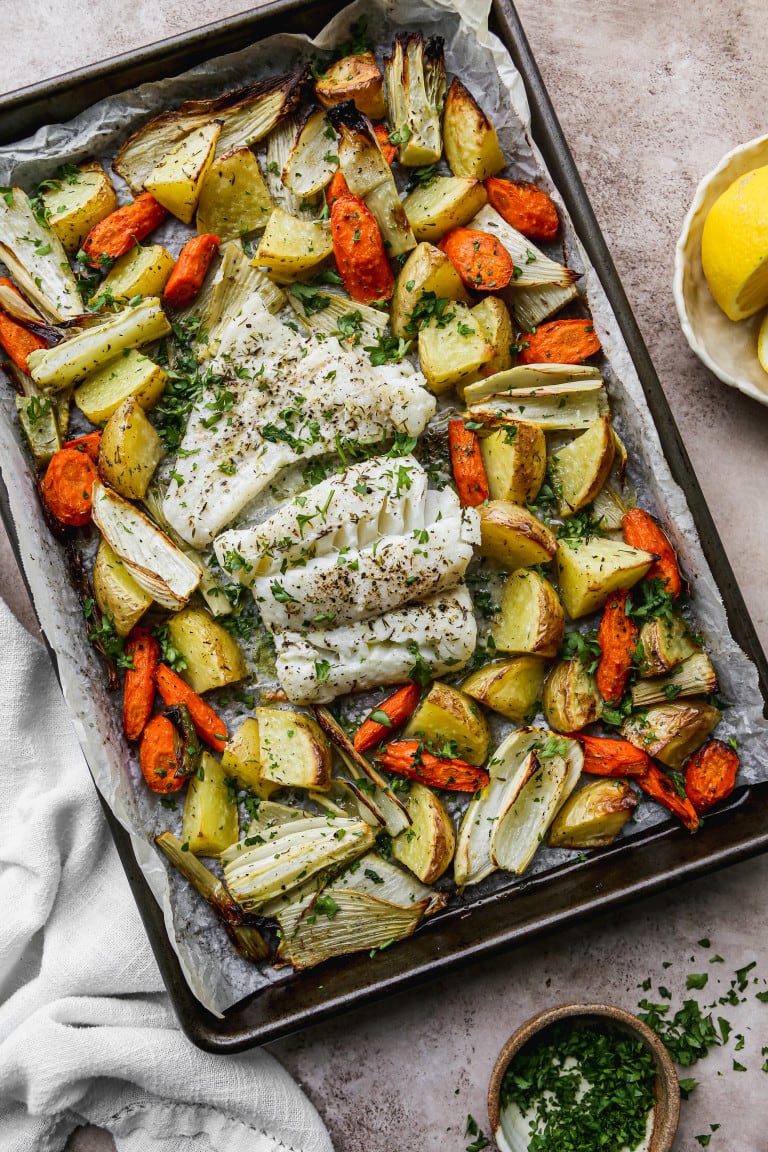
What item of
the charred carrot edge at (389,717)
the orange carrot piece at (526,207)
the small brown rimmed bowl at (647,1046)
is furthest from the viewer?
the orange carrot piece at (526,207)

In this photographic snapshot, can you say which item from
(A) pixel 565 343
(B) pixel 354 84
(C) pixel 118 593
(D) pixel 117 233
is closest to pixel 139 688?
(C) pixel 118 593

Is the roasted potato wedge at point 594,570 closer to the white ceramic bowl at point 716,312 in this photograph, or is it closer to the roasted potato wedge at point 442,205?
the white ceramic bowl at point 716,312

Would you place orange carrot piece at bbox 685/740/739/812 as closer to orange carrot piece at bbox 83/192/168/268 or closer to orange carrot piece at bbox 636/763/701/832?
orange carrot piece at bbox 636/763/701/832

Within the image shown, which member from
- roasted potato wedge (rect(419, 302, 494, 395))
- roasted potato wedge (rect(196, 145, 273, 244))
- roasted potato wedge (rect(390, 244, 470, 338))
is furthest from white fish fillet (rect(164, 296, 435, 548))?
roasted potato wedge (rect(196, 145, 273, 244))

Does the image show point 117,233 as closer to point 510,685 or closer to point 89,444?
point 89,444

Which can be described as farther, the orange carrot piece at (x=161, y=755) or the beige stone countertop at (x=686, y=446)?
the beige stone countertop at (x=686, y=446)

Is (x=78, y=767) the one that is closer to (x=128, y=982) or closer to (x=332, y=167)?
(x=128, y=982)

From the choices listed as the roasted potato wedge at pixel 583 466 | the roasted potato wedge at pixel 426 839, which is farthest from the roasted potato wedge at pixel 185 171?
the roasted potato wedge at pixel 426 839

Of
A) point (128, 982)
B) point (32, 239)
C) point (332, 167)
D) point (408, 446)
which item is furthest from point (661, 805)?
point (32, 239)

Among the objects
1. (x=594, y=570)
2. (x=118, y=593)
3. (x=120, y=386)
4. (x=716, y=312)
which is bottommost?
(x=594, y=570)
